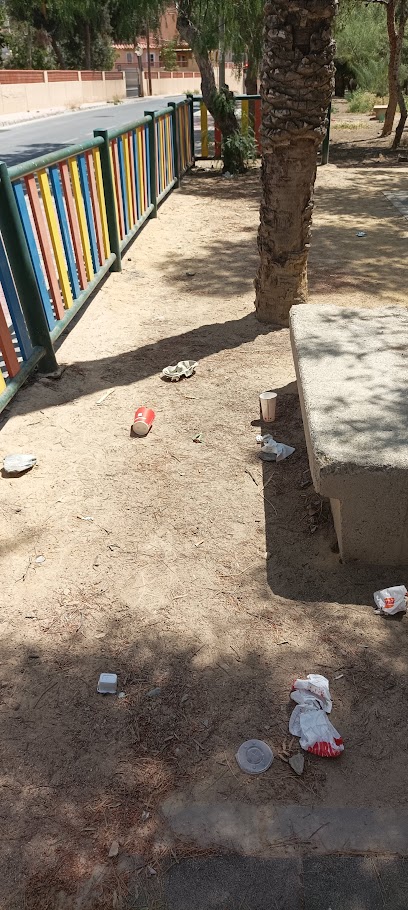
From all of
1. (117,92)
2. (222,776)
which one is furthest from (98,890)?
(117,92)

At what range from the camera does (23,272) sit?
3.98 metres

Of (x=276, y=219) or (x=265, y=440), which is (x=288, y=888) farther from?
(x=276, y=219)

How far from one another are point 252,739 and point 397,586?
93 cm

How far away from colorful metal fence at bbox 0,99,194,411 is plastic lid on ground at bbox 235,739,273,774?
2.49 metres

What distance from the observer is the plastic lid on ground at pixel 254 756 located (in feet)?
6.43

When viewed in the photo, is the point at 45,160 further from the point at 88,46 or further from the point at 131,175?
the point at 88,46

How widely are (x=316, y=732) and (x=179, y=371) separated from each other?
2.96 meters

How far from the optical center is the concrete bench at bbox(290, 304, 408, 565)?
2420 mm

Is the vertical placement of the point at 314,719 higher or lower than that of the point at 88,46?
higher

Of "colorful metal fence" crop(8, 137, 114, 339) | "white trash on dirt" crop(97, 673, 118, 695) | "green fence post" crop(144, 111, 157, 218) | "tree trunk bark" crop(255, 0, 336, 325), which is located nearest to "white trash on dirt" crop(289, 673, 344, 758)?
"white trash on dirt" crop(97, 673, 118, 695)

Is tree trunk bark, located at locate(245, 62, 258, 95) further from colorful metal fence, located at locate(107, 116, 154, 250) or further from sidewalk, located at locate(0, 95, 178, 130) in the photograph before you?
sidewalk, located at locate(0, 95, 178, 130)

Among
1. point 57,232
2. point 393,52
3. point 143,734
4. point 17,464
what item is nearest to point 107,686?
point 143,734

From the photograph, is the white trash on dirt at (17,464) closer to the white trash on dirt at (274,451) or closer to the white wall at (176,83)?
the white trash on dirt at (274,451)

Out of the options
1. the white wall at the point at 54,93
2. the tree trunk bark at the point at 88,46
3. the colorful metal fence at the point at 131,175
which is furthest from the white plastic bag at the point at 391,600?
the tree trunk bark at the point at 88,46
